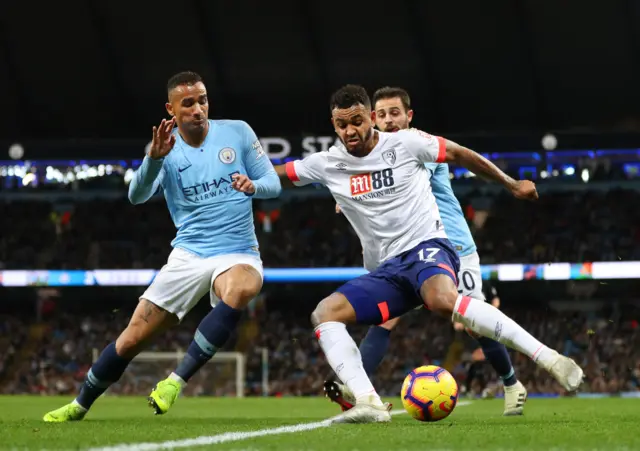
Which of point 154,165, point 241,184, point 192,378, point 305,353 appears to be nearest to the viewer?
point 241,184

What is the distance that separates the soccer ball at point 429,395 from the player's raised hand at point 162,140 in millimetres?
1975

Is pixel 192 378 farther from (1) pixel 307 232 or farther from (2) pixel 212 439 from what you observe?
(2) pixel 212 439

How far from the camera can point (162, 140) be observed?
604 centimetres

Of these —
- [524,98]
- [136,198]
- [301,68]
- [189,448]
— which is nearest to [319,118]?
[301,68]

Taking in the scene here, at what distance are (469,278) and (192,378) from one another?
14.8 meters

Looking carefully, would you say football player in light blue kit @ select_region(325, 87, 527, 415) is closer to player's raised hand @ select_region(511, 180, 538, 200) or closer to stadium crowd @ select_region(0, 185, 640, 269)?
player's raised hand @ select_region(511, 180, 538, 200)

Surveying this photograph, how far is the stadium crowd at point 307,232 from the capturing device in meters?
23.7

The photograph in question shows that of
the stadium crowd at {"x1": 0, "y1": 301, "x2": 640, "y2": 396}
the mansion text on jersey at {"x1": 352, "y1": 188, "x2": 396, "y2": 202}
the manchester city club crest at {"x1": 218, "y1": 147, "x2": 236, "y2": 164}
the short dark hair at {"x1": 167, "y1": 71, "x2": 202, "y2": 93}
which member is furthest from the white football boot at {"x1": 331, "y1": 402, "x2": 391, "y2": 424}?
the stadium crowd at {"x1": 0, "y1": 301, "x2": 640, "y2": 396}

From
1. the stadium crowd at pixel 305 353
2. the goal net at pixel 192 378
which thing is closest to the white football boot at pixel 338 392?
the stadium crowd at pixel 305 353

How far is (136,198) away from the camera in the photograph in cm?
655

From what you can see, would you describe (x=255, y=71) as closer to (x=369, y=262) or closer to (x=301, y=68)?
(x=301, y=68)

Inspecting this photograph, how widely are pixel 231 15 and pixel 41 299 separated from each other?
33.9 ft

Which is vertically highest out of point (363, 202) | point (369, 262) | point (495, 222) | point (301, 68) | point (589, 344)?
point (301, 68)

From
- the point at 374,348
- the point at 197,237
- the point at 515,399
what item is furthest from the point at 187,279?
the point at 515,399
